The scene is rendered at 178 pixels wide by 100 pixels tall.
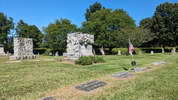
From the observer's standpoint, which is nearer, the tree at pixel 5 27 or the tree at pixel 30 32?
the tree at pixel 5 27

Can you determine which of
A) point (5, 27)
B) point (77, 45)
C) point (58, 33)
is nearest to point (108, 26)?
point (58, 33)

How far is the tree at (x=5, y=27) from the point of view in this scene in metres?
34.2

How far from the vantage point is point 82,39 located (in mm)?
12195

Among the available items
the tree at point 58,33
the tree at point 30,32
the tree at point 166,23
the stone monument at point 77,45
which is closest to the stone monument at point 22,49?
the stone monument at point 77,45

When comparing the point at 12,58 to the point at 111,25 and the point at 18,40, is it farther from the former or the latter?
the point at 111,25

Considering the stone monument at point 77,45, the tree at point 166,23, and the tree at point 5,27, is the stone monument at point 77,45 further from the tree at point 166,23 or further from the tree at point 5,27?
the tree at point 5,27

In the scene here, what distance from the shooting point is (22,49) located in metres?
16.0

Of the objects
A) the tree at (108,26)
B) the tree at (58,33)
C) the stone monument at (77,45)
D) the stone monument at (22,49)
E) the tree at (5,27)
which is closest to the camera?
the stone monument at (77,45)

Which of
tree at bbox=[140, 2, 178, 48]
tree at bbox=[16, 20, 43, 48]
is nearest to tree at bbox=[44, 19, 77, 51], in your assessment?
tree at bbox=[16, 20, 43, 48]

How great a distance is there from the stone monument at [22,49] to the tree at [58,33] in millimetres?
9494

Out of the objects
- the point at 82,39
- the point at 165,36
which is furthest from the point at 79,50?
the point at 165,36

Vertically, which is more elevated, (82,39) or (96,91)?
(82,39)

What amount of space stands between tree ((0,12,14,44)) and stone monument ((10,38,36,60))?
72.4ft

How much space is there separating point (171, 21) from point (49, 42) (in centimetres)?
2627
